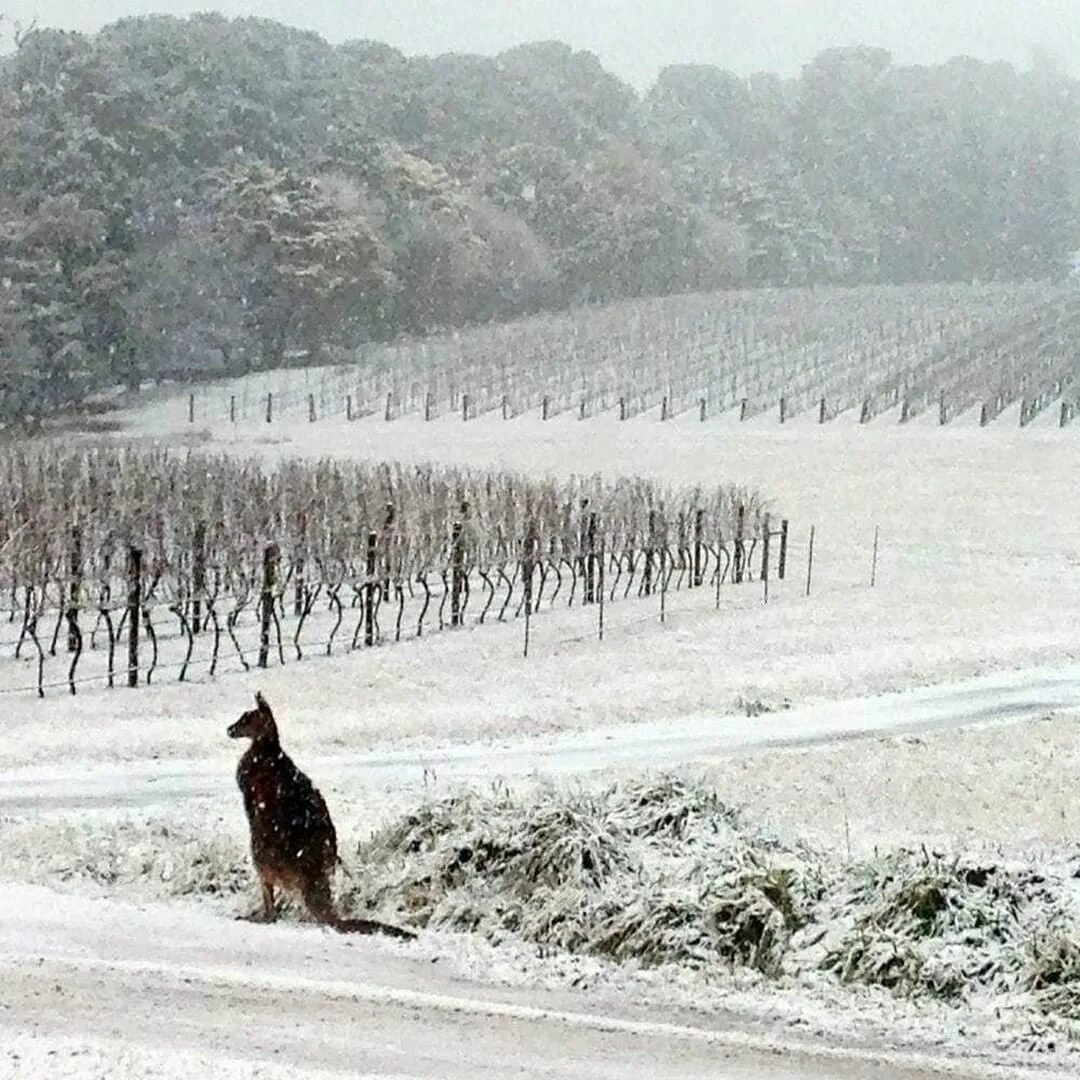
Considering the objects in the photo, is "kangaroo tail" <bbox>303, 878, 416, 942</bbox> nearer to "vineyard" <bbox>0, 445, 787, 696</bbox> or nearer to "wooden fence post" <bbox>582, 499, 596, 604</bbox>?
"vineyard" <bbox>0, 445, 787, 696</bbox>

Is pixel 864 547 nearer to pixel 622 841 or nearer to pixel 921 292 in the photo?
pixel 622 841

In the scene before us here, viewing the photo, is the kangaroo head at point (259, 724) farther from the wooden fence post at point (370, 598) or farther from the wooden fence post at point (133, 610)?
the wooden fence post at point (370, 598)

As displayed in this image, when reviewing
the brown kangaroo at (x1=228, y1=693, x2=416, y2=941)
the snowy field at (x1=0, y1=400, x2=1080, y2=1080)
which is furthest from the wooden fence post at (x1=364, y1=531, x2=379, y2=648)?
the brown kangaroo at (x1=228, y1=693, x2=416, y2=941)

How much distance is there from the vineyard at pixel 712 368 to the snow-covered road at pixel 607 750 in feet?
101

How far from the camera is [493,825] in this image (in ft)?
27.2

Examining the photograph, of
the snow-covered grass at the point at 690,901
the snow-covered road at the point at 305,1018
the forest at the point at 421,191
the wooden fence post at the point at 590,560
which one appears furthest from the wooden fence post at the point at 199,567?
the forest at the point at 421,191

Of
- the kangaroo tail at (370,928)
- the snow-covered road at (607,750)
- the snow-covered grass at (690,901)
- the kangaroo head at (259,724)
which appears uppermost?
the kangaroo head at (259,724)

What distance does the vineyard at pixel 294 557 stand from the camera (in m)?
19.2

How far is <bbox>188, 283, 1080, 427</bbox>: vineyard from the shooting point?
50656mm

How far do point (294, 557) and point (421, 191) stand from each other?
42.6 metres

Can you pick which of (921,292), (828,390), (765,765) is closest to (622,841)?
(765,765)

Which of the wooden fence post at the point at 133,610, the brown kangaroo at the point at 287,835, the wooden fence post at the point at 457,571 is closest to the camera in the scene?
the brown kangaroo at the point at 287,835

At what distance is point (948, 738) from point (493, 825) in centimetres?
935

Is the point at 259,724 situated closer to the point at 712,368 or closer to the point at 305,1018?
the point at 305,1018
